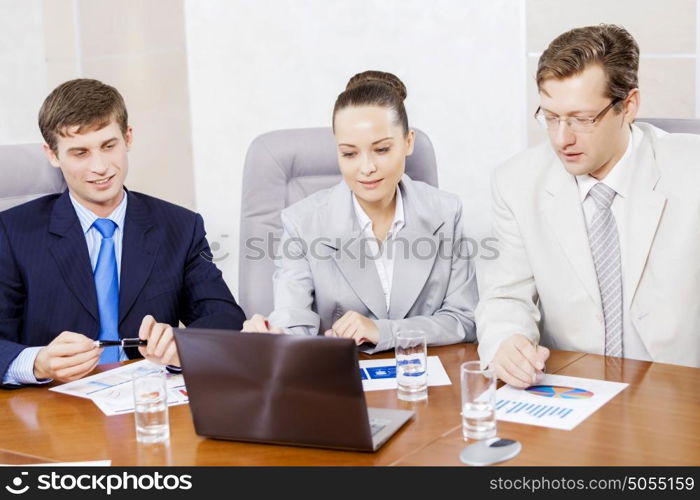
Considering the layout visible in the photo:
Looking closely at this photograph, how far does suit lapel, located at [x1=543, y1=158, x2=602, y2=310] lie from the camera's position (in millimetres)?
2086

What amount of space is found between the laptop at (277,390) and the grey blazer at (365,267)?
0.79 m

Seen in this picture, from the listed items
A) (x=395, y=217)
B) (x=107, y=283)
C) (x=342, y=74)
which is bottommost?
(x=107, y=283)

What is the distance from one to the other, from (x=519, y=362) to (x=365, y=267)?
28.9 inches

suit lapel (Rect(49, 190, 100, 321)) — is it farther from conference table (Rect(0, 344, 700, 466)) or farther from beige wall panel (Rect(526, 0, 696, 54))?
beige wall panel (Rect(526, 0, 696, 54))

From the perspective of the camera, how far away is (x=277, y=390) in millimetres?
1427

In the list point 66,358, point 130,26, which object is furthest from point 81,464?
point 130,26

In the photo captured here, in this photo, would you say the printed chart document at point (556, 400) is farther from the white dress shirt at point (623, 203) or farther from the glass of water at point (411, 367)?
the white dress shirt at point (623, 203)

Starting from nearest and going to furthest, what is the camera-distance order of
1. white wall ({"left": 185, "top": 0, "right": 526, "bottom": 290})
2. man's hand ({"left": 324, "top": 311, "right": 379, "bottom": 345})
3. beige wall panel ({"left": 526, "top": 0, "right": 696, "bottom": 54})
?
man's hand ({"left": 324, "top": 311, "right": 379, "bottom": 345}), beige wall panel ({"left": 526, "top": 0, "right": 696, "bottom": 54}), white wall ({"left": 185, "top": 0, "right": 526, "bottom": 290})

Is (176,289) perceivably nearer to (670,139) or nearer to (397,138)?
(397,138)

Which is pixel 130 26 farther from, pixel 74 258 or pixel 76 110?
pixel 74 258

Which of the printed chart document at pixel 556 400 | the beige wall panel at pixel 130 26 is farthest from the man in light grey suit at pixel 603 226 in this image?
the beige wall panel at pixel 130 26

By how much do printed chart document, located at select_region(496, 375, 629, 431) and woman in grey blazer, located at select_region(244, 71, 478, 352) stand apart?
561 mm

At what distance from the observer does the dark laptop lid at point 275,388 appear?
4.52 ft

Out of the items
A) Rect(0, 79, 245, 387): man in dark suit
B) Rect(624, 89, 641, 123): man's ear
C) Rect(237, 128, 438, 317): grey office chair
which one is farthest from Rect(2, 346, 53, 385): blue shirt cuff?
Rect(624, 89, 641, 123): man's ear
